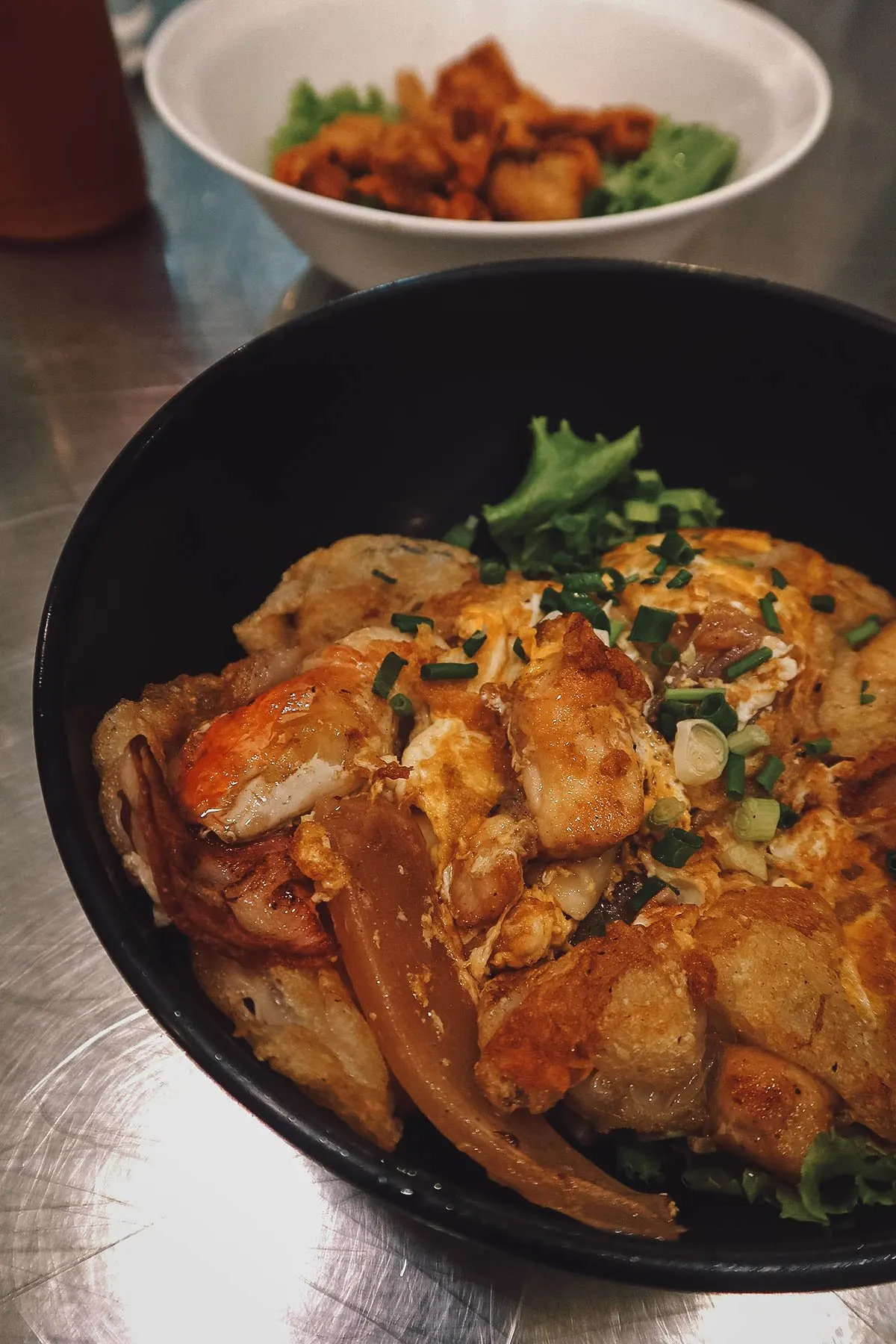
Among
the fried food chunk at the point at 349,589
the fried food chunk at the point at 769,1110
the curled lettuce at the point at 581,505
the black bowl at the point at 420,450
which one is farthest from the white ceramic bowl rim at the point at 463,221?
the fried food chunk at the point at 769,1110

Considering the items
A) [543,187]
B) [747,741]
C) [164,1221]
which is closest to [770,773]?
[747,741]

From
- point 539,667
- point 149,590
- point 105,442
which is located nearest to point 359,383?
point 149,590

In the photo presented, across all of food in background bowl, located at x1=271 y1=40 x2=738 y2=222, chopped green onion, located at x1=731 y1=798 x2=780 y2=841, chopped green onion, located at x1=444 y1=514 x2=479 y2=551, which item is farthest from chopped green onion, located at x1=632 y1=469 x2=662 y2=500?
food in background bowl, located at x1=271 y1=40 x2=738 y2=222

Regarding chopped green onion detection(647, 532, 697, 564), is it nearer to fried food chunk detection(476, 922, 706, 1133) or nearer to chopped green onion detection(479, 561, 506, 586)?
chopped green onion detection(479, 561, 506, 586)

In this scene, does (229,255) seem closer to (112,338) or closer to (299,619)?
(112,338)

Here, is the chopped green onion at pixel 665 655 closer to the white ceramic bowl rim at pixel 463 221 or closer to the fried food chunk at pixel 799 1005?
the fried food chunk at pixel 799 1005

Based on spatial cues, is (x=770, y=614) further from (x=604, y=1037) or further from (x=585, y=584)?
(x=604, y=1037)
